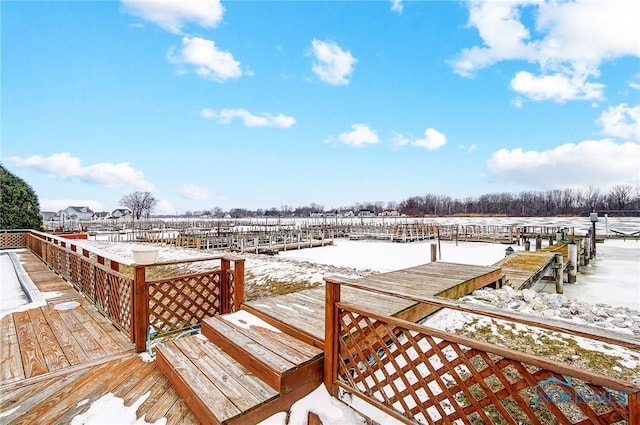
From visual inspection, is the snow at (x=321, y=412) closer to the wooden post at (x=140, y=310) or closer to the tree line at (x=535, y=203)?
the wooden post at (x=140, y=310)

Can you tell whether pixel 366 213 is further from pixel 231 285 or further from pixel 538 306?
pixel 231 285

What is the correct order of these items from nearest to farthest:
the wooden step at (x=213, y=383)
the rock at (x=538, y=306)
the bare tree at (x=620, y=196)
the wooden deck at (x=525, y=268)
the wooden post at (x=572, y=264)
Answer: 1. the wooden step at (x=213, y=383)
2. the rock at (x=538, y=306)
3. the wooden deck at (x=525, y=268)
4. the wooden post at (x=572, y=264)
5. the bare tree at (x=620, y=196)

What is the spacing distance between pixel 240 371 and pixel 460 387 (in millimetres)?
1735

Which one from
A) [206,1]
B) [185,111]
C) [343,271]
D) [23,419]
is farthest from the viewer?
[185,111]

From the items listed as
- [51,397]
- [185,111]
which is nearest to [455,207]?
[185,111]

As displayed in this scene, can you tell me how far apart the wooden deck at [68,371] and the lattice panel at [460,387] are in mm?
1374

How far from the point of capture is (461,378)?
82.3 inches

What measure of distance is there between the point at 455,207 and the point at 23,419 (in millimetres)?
65205

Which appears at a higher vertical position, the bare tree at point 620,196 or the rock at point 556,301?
the bare tree at point 620,196

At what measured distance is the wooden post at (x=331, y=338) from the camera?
238cm

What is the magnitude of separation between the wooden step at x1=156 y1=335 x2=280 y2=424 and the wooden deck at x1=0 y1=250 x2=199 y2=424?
15 centimetres

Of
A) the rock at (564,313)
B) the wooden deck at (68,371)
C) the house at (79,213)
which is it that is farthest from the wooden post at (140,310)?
the house at (79,213)

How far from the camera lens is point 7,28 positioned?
21.5 ft

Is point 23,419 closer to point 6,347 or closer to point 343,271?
point 6,347
